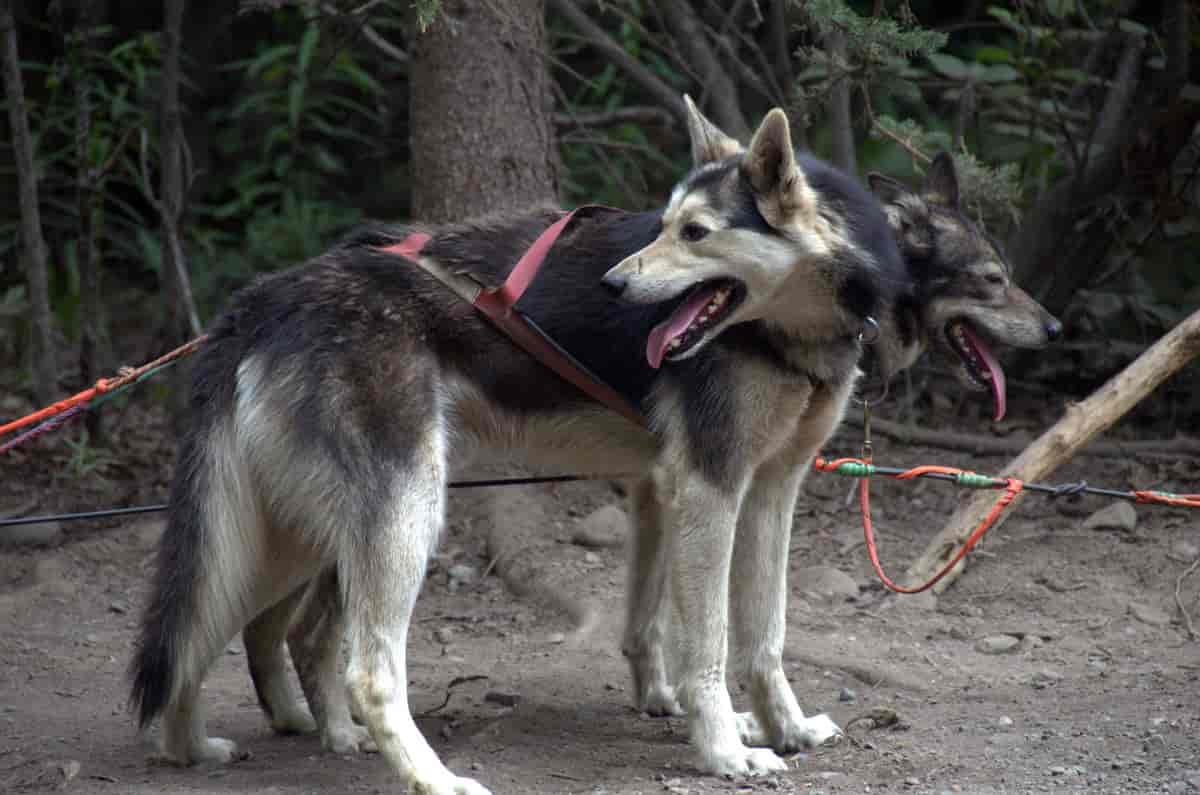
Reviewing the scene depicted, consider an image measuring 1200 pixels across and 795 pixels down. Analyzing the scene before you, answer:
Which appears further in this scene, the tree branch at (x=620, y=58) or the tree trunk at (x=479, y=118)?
the tree branch at (x=620, y=58)

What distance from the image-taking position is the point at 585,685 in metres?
5.63

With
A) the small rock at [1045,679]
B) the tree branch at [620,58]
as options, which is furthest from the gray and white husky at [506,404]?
the tree branch at [620,58]

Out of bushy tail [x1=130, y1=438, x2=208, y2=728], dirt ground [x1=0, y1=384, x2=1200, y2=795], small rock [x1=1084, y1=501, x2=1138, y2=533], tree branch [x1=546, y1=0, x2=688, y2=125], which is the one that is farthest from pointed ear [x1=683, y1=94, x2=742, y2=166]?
small rock [x1=1084, y1=501, x2=1138, y2=533]

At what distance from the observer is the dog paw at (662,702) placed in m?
5.22

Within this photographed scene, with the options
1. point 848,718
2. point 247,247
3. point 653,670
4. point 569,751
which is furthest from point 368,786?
point 247,247

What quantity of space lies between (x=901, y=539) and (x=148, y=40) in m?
6.05

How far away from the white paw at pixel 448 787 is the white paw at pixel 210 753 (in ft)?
2.94

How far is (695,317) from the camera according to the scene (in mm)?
4309

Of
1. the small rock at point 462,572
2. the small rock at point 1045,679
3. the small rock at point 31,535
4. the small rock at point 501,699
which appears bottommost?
the small rock at point 462,572

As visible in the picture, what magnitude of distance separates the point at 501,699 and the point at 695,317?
1.89 metres

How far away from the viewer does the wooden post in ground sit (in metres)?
6.31

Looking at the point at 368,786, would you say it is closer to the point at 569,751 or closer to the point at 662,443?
the point at 569,751

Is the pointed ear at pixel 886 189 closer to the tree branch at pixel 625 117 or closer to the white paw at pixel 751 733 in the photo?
the white paw at pixel 751 733

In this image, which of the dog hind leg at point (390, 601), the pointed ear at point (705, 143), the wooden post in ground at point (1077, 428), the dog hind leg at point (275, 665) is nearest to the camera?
the dog hind leg at point (390, 601)
